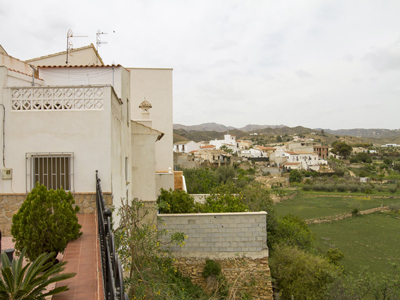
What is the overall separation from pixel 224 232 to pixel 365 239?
2438 centimetres

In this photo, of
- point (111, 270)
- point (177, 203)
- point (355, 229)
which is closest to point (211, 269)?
point (177, 203)

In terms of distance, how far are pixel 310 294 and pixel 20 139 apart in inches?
479

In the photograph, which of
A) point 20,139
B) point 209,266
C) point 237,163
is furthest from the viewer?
point 237,163

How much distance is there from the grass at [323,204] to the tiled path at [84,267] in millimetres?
33799

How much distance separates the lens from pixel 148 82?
18.6m

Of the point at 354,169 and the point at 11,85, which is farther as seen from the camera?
the point at 354,169

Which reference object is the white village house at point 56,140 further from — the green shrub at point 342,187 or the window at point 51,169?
the green shrub at point 342,187

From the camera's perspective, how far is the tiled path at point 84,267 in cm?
340

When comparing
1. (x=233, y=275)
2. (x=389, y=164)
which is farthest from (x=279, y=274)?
(x=389, y=164)

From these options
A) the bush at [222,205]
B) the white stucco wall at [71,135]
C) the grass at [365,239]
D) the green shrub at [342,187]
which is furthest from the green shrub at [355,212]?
the white stucco wall at [71,135]

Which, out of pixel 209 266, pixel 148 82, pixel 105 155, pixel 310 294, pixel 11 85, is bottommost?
pixel 310 294

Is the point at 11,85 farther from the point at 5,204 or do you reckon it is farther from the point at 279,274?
the point at 279,274

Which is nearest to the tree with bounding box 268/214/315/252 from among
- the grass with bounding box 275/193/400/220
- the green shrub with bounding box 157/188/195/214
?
the green shrub with bounding box 157/188/195/214

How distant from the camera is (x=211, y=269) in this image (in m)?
10.4
